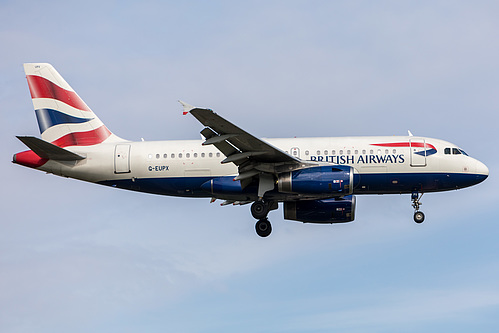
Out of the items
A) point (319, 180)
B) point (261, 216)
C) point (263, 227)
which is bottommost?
point (263, 227)

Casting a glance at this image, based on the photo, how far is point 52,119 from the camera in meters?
41.5

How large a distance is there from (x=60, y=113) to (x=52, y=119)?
1.78 feet

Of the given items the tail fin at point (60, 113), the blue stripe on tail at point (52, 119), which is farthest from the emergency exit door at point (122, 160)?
the blue stripe on tail at point (52, 119)

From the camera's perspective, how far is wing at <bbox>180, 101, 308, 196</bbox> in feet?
111

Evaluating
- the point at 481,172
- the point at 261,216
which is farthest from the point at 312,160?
the point at 481,172

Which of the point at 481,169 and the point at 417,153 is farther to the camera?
the point at 481,169

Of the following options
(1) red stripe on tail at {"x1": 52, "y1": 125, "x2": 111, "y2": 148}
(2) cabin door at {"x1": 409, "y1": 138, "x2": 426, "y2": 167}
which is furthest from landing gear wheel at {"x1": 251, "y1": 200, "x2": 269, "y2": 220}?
(1) red stripe on tail at {"x1": 52, "y1": 125, "x2": 111, "y2": 148}

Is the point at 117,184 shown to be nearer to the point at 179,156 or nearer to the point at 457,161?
the point at 179,156

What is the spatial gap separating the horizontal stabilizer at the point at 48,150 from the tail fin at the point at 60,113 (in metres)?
1.62

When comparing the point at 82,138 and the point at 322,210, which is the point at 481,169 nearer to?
the point at 322,210

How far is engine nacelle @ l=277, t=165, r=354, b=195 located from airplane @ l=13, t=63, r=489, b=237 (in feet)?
0.15

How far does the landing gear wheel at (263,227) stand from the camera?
3944cm

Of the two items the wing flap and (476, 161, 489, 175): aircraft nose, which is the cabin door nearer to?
(476, 161, 489, 175): aircraft nose

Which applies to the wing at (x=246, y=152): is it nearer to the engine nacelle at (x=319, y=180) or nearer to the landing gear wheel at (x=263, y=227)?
the engine nacelle at (x=319, y=180)
